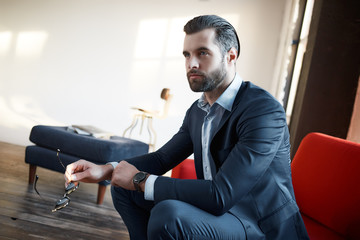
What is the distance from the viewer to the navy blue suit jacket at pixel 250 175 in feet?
3.03

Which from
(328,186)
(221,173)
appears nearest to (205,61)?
(221,173)

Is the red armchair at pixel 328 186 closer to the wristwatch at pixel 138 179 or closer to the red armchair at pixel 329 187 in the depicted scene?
the red armchair at pixel 329 187

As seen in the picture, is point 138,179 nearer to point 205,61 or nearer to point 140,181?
point 140,181

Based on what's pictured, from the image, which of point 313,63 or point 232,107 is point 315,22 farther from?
point 232,107

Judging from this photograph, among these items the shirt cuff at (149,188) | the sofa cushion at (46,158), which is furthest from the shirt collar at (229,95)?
the sofa cushion at (46,158)

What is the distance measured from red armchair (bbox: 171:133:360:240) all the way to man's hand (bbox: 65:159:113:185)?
0.84 m

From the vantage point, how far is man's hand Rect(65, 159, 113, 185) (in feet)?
3.98

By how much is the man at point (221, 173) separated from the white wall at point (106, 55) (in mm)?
4170

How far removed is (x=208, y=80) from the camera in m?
1.18

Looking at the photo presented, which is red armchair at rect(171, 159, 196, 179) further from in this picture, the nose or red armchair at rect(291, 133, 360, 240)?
the nose

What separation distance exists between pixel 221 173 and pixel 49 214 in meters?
1.53

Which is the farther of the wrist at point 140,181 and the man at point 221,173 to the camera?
the wrist at point 140,181

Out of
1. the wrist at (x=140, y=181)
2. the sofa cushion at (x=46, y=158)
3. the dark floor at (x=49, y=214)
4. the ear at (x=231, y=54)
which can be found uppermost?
the ear at (x=231, y=54)

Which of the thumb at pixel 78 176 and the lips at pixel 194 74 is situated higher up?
the lips at pixel 194 74
